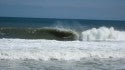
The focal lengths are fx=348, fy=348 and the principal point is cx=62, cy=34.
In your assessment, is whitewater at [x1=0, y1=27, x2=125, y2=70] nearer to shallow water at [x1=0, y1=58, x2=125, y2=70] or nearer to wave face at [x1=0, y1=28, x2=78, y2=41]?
shallow water at [x1=0, y1=58, x2=125, y2=70]

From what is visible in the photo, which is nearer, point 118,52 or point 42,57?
point 42,57

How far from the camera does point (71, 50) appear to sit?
15.9m

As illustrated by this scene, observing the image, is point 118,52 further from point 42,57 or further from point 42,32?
point 42,32

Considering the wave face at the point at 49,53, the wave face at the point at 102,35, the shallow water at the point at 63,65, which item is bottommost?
the shallow water at the point at 63,65

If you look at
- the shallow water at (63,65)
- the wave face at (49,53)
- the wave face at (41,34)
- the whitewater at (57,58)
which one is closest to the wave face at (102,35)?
the wave face at (41,34)

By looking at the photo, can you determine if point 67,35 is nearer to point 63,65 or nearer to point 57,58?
point 57,58

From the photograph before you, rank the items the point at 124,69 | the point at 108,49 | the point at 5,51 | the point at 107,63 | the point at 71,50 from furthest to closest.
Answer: the point at 108,49
the point at 71,50
the point at 5,51
the point at 107,63
the point at 124,69

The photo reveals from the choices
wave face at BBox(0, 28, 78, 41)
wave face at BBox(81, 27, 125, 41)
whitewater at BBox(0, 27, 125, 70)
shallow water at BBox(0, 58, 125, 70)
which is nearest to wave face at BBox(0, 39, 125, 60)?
whitewater at BBox(0, 27, 125, 70)

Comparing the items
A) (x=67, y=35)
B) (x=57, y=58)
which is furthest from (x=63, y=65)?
(x=67, y=35)

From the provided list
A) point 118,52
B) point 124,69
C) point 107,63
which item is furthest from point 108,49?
point 124,69

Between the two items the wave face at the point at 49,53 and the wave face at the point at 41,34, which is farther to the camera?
the wave face at the point at 41,34

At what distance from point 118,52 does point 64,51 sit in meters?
2.60

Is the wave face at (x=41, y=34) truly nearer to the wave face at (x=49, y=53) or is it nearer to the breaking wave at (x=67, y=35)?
the breaking wave at (x=67, y=35)

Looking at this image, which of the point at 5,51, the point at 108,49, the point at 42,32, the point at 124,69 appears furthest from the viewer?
the point at 42,32
